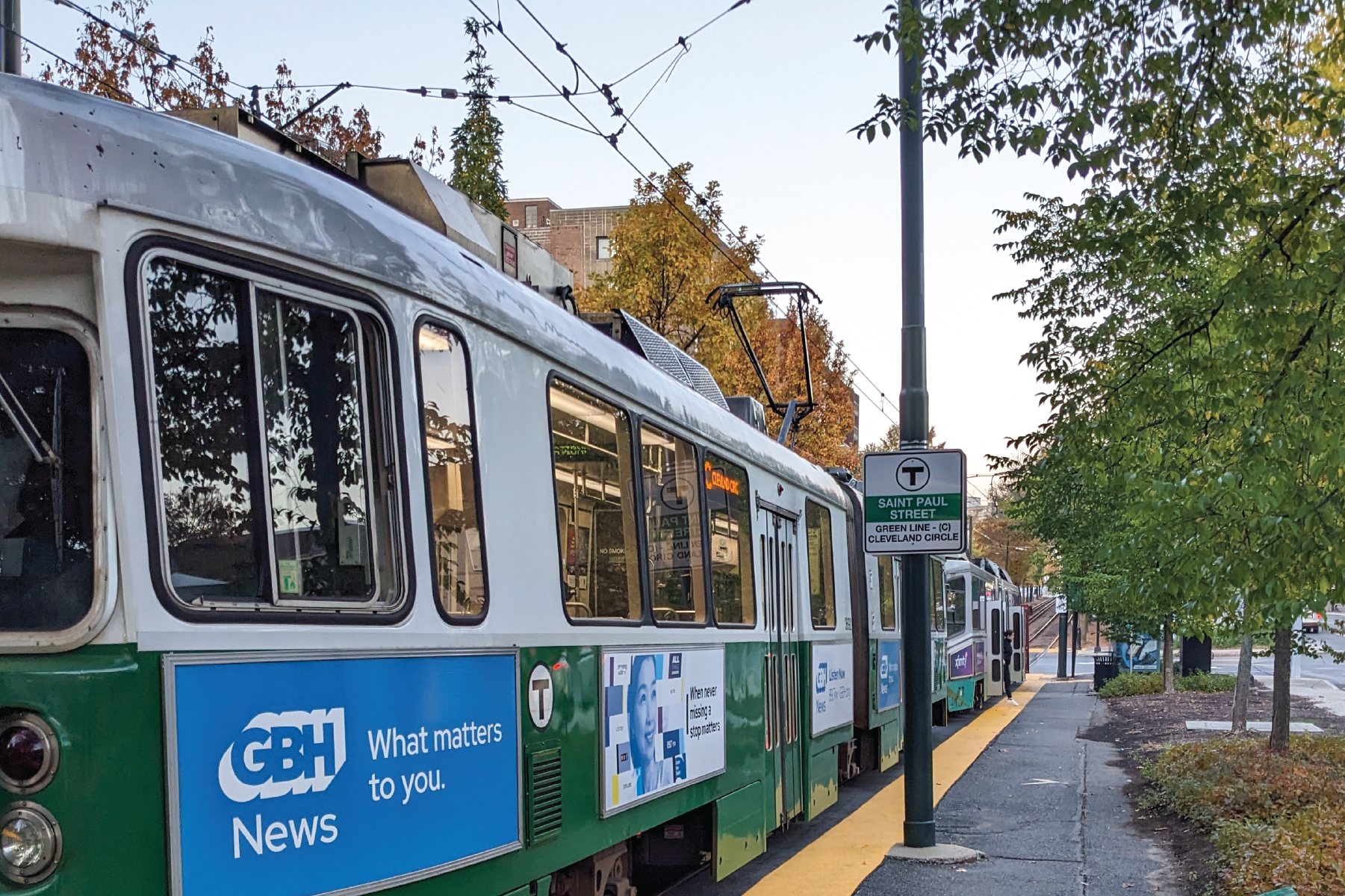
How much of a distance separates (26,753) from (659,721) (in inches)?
150

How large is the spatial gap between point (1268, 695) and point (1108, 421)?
2051 centimetres

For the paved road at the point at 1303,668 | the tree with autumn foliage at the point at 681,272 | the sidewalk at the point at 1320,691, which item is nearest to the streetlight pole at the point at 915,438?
the tree with autumn foliage at the point at 681,272

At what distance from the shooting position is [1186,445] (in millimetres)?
10242

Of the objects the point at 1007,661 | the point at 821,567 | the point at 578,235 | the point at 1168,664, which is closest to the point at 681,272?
the point at 821,567

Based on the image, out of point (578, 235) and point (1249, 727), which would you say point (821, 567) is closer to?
point (1249, 727)

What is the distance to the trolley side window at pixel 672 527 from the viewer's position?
6758 millimetres

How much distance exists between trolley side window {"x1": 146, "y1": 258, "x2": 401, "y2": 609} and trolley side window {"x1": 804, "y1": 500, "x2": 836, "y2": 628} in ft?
22.1

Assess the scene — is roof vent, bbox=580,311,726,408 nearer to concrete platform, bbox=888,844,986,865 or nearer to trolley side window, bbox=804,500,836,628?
trolley side window, bbox=804,500,836,628

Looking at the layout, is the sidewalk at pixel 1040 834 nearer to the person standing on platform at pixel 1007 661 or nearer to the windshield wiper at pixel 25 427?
the windshield wiper at pixel 25 427

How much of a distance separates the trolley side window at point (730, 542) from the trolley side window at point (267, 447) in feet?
12.5

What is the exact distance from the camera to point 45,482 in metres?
3.39

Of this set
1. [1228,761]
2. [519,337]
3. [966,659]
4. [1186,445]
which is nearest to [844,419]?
[966,659]

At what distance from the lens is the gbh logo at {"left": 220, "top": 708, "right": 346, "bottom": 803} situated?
11.8 feet

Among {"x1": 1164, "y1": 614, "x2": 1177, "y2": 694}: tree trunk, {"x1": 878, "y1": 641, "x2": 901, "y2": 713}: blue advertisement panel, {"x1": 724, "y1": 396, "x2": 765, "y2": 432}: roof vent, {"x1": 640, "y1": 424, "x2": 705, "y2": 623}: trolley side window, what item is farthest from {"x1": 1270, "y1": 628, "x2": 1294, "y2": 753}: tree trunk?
{"x1": 1164, "y1": 614, "x2": 1177, "y2": 694}: tree trunk
